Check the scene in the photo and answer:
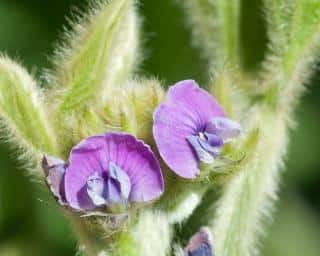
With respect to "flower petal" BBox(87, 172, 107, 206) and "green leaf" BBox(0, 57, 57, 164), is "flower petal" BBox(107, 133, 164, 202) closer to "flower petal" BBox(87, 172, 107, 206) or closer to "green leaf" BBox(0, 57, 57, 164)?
"flower petal" BBox(87, 172, 107, 206)

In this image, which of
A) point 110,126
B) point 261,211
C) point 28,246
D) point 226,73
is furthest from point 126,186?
point 28,246

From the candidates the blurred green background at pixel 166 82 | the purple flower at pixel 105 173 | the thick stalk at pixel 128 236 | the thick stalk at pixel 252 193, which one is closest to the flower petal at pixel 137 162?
the purple flower at pixel 105 173

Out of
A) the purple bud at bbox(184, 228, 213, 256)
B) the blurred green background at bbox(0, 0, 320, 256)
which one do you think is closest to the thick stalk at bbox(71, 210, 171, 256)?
the purple bud at bbox(184, 228, 213, 256)

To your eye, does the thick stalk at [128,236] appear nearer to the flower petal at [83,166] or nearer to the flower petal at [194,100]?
the flower petal at [83,166]

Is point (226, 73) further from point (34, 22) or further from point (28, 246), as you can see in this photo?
point (34, 22)

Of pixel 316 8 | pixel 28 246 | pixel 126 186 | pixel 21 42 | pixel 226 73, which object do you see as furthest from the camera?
pixel 21 42

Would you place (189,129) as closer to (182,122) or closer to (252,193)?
(182,122)

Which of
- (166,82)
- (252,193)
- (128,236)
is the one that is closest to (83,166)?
(128,236)
